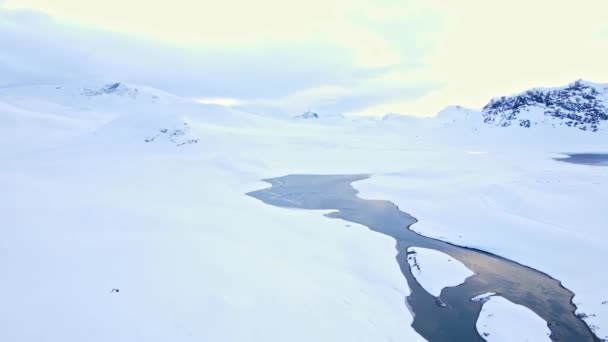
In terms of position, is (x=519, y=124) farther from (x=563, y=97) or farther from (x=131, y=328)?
(x=131, y=328)

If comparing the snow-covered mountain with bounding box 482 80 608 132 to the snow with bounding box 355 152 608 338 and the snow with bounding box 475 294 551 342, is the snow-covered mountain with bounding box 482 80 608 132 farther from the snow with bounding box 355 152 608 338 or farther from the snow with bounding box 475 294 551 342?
the snow with bounding box 475 294 551 342

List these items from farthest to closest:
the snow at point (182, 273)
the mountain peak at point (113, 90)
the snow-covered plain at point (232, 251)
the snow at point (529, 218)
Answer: the mountain peak at point (113, 90)
the snow at point (529, 218)
the snow-covered plain at point (232, 251)
the snow at point (182, 273)

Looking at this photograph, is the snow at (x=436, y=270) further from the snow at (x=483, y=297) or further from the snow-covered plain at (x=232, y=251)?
the snow at (x=483, y=297)

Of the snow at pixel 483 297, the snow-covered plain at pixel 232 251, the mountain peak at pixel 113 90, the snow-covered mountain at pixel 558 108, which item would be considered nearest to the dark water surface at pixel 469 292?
the snow at pixel 483 297

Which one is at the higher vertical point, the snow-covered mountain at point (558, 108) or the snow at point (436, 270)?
the snow-covered mountain at point (558, 108)

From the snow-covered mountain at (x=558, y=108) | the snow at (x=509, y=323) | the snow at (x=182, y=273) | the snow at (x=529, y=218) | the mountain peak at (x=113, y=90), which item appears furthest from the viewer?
the mountain peak at (x=113, y=90)

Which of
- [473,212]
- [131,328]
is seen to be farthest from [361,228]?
[131,328]

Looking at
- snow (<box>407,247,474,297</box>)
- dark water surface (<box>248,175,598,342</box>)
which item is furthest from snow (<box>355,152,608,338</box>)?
snow (<box>407,247,474,297</box>)
